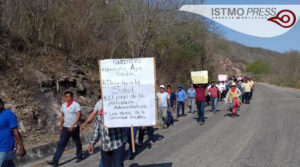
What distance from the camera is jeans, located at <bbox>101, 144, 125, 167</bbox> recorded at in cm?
455

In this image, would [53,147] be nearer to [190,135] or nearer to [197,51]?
[190,135]

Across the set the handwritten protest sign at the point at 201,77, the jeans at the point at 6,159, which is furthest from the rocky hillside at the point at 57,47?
the handwritten protest sign at the point at 201,77

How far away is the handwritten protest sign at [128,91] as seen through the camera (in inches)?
190

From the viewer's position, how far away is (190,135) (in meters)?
9.70

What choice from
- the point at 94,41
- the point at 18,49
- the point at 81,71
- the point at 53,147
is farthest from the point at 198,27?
the point at 53,147

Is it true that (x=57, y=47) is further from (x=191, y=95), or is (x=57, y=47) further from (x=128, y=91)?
(x=128, y=91)

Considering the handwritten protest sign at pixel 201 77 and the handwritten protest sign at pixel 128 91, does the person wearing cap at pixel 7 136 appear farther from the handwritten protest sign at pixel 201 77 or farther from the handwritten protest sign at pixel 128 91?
the handwritten protest sign at pixel 201 77

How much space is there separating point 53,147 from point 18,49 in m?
6.66

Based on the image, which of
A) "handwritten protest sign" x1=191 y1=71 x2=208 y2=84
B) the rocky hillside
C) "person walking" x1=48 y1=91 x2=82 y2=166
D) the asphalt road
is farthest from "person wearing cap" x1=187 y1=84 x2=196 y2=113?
"person walking" x1=48 y1=91 x2=82 y2=166

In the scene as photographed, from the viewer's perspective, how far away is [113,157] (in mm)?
4602

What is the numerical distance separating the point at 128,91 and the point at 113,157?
1162mm

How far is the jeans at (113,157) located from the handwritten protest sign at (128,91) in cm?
44

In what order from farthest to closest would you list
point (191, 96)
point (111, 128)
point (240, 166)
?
point (191, 96) < point (240, 166) < point (111, 128)

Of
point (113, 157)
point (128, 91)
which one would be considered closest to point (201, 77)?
point (128, 91)
